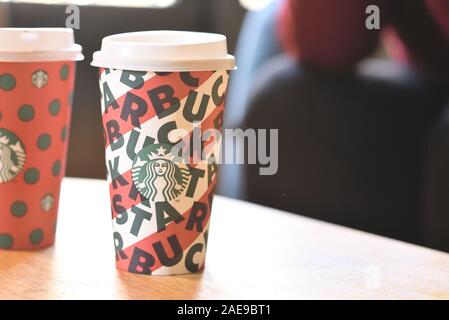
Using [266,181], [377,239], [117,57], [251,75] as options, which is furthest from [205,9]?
[117,57]

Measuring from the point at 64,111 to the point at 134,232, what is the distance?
204 mm

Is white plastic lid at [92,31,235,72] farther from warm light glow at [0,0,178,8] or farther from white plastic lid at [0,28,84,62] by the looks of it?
warm light glow at [0,0,178,8]

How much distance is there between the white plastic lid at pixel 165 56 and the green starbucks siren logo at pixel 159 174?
0.08 m

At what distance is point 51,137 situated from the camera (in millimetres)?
950

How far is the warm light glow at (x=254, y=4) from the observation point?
209 cm

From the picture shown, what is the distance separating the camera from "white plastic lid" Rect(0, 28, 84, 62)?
35.3 inches

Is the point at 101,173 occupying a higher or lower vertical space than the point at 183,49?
lower

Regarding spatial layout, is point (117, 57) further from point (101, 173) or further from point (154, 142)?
point (101, 173)

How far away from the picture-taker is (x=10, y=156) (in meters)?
0.92

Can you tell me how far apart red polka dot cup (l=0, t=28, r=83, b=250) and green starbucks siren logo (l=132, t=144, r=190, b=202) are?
17 cm

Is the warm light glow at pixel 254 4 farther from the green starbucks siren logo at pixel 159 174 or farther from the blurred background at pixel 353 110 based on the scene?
the green starbucks siren logo at pixel 159 174

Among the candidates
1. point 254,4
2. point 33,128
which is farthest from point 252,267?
point 254,4
